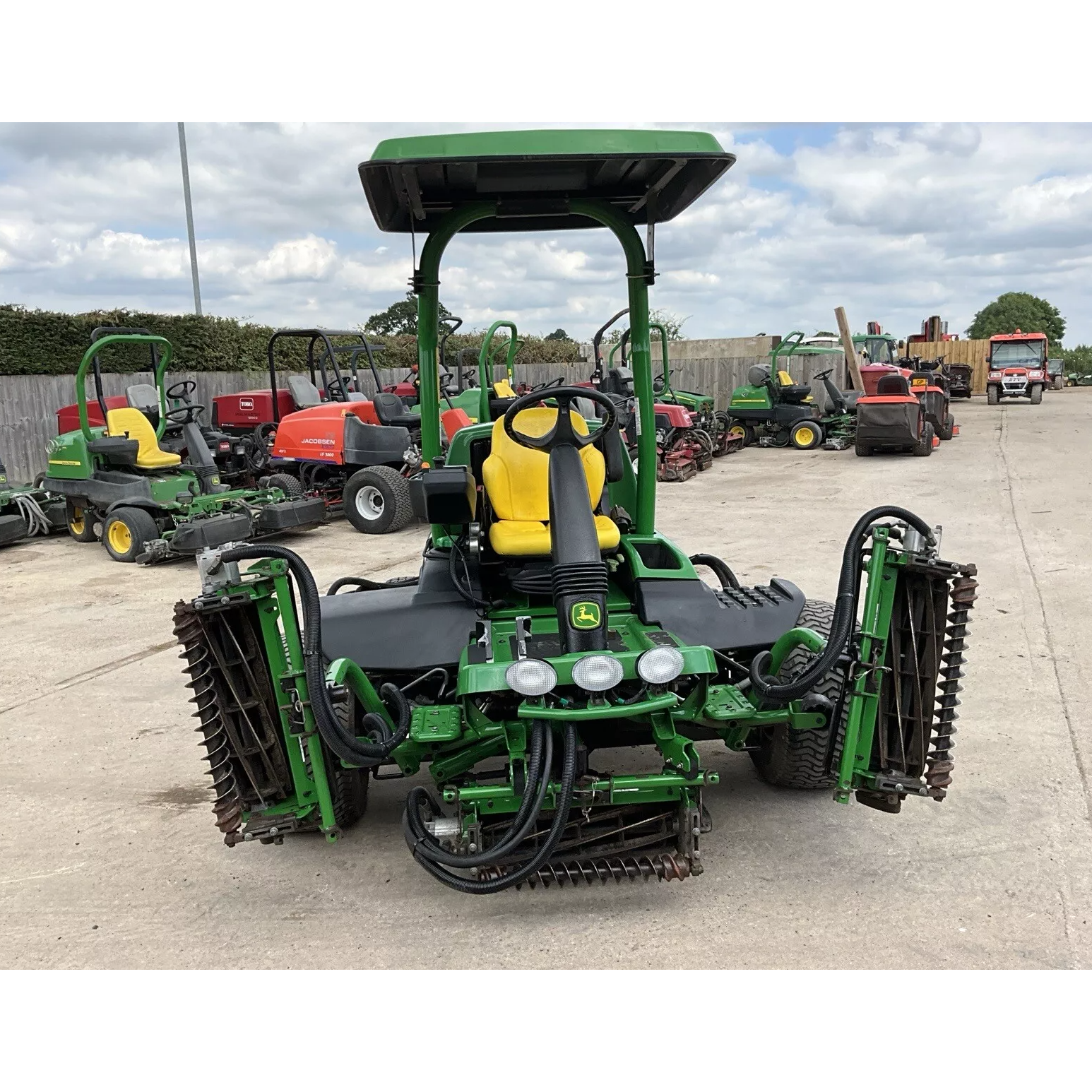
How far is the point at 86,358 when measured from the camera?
8.32m

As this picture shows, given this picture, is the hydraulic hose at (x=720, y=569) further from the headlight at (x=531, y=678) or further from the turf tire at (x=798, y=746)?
the headlight at (x=531, y=678)

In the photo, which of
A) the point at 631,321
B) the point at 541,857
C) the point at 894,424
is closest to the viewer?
the point at 541,857

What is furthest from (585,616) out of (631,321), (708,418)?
(708,418)

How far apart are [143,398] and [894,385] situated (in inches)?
453

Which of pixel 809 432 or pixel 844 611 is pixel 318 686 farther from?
pixel 809 432

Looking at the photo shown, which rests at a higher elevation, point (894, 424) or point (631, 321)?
point (631, 321)

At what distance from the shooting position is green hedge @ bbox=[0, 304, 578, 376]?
43.4 feet

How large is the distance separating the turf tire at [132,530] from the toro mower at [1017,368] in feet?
79.8

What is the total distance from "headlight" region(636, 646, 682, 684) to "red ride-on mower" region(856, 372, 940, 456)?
44.2ft

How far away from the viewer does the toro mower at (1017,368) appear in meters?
26.6

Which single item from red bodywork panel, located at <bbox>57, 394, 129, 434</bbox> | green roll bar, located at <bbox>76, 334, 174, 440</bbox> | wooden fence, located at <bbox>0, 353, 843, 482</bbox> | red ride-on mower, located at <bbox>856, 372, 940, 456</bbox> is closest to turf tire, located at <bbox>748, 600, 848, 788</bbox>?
green roll bar, located at <bbox>76, 334, 174, 440</bbox>

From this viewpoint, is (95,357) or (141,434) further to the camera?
(141,434)

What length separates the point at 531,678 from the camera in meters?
2.65

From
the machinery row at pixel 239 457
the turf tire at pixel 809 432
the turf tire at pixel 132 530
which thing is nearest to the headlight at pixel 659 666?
the machinery row at pixel 239 457
